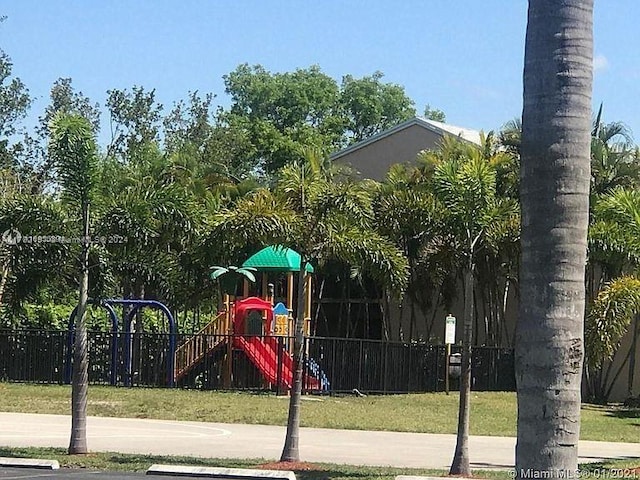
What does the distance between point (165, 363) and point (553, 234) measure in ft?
76.4

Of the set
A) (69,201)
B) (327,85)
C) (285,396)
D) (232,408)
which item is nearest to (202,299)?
(285,396)

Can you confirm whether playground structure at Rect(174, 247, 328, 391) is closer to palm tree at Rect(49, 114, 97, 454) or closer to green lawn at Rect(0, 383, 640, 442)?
green lawn at Rect(0, 383, 640, 442)

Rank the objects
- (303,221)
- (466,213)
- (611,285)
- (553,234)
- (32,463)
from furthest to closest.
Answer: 1. (611,285)
2. (303,221)
3. (32,463)
4. (466,213)
5. (553,234)

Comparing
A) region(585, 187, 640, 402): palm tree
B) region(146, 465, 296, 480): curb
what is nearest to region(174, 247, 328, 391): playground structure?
region(585, 187, 640, 402): palm tree

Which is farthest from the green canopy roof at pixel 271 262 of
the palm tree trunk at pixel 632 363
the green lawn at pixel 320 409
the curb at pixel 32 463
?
the curb at pixel 32 463

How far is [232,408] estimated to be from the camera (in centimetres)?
2283

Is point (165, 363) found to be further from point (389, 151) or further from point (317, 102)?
point (317, 102)

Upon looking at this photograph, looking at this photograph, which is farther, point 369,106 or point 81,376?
point 369,106

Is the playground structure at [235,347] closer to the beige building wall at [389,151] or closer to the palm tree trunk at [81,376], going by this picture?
the beige building wall at [389,151]

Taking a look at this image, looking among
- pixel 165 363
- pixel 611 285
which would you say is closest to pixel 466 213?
pixel 611 285

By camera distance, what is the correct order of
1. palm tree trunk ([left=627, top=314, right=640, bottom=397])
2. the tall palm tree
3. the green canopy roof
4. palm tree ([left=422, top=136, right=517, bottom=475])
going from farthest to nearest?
palm tree trunk ([left=627, top=314, right=640, bottom=397]) → the green canopy roof → the tall palm tree → palm tree ([left=422, top=136, right=517, bottom=475])

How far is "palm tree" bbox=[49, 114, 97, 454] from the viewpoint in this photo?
578 inches

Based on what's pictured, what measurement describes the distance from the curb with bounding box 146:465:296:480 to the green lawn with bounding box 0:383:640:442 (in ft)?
24.7

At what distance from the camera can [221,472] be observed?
12914 mm
